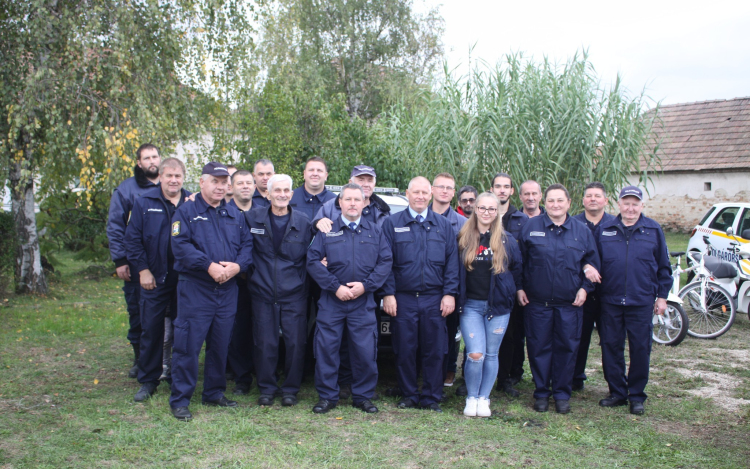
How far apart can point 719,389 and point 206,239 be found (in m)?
4.98

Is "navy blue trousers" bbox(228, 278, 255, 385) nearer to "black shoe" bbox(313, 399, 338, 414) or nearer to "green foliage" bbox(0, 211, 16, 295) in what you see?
"black shoe" bbox(313, 399, 338, 414)

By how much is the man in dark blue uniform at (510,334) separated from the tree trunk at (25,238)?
308 inches

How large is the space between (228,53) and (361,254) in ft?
21.7

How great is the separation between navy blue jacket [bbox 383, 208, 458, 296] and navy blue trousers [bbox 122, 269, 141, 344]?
2.30 metres

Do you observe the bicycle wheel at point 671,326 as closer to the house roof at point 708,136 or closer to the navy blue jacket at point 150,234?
the navy blue jacket at point 150,234

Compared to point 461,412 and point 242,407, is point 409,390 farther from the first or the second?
point 242,407

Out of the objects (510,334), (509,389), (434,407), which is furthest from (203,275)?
(509,389)

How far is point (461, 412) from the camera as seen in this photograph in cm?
495

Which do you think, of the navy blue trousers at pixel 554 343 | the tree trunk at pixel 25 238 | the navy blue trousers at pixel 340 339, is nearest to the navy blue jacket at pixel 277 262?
the navy blue trousers at pixel 340 339

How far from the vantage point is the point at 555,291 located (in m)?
4.94

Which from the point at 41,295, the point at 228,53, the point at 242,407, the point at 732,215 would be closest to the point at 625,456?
the point at 242,407

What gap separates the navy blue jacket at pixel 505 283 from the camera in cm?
484

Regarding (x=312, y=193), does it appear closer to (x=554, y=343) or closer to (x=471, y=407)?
(x=471, y=407)

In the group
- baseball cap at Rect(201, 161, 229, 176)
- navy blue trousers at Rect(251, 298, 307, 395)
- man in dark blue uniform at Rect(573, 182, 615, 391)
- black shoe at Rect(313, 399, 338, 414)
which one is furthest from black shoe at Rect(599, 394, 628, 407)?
baseball cap at Rect(201, 161, 229, 176)
